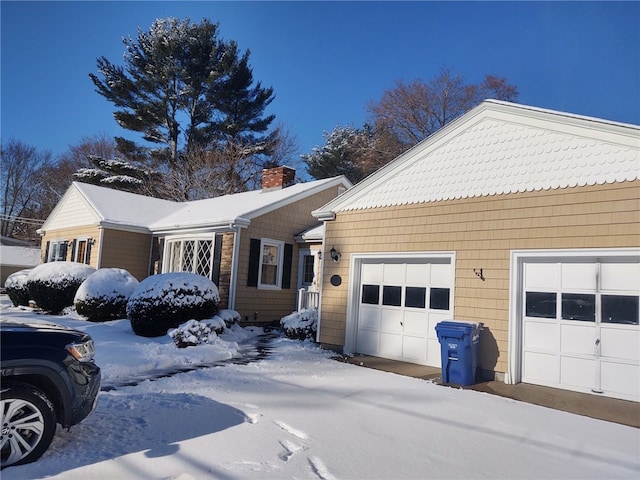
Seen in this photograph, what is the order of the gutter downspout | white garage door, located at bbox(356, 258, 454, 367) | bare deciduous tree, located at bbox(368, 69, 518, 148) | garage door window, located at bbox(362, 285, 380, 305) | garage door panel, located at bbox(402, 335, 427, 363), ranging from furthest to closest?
bare deciduous tree, located at bbox(368, 69, 518, 148) < the gutter downspout < garage door window, located at bbox(362, 285, 380, 305) < garage door panel, located at bbox(402, 335, 427, 363) < white garage door, located at bbox(356, 258, 454, 367)

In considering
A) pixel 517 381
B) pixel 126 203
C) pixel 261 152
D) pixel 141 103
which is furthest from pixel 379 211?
pixel 141 103

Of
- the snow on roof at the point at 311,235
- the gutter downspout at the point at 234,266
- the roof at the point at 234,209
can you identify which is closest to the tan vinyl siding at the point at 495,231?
the snow on roof at the point at 311,235

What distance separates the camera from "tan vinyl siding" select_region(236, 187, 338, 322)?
1323 centimetres

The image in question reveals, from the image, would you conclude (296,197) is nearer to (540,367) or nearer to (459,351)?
(459,351)

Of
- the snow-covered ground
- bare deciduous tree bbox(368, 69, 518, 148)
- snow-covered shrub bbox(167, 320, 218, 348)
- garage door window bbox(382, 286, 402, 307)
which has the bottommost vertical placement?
the snow-covered ground

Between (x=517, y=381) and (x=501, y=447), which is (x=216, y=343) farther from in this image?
(x=501, y=447)

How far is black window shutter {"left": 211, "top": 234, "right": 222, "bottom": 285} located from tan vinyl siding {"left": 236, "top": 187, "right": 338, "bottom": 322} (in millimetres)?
692

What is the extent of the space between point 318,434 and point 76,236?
16450 millimetres

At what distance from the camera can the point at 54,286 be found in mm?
13641

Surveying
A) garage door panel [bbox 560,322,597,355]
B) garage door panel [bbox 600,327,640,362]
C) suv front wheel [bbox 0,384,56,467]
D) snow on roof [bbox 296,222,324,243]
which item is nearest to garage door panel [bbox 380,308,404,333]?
garage door panel [bbox 560,322,597,355]

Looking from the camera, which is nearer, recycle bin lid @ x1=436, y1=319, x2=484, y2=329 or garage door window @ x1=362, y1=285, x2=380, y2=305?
recycle bin lid @ x1=436, y1=319, x2=484, y2=329

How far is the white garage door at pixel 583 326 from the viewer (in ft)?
21.0

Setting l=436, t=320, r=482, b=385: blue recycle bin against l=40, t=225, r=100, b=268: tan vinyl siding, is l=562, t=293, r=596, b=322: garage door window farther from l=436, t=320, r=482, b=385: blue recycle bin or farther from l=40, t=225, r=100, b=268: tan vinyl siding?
l=40, t=225, r=100, b=268: tan vinyl siding

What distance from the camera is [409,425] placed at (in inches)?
200
